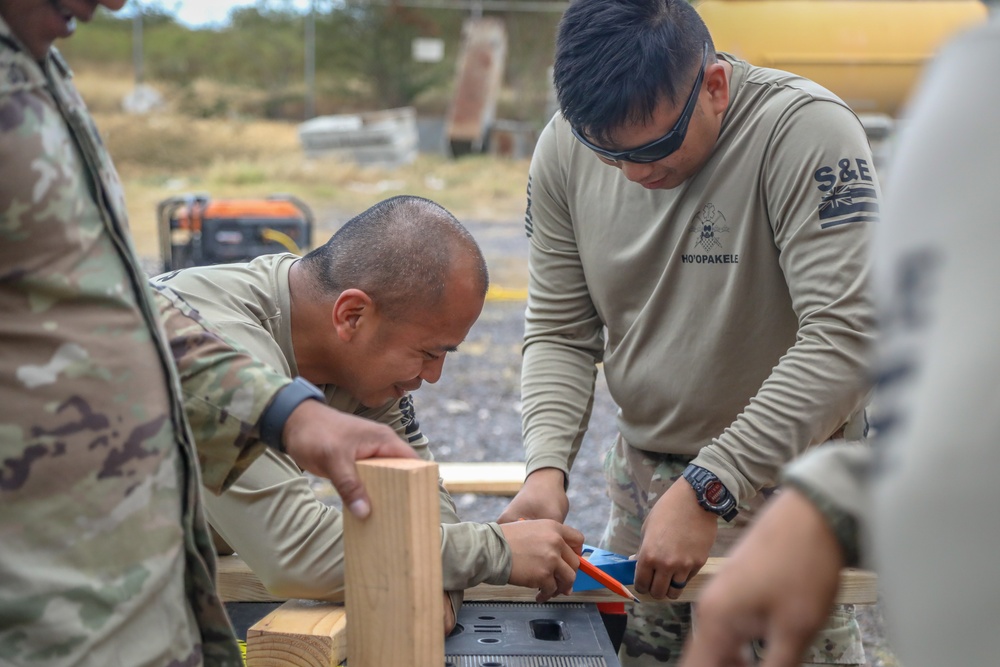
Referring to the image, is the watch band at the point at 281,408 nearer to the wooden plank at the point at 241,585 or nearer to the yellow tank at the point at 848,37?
the wooden plank at the point at 241,585

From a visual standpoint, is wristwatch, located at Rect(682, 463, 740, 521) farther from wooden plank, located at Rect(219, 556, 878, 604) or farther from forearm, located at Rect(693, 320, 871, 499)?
wooden plank, located at Rect(219, 556, 878, 604)

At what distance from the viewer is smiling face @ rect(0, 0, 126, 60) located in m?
1.35

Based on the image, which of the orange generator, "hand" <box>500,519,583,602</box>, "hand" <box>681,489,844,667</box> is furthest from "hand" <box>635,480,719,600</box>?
the orange generator

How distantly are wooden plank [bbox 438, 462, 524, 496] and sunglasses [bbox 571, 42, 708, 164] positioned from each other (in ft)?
5.18

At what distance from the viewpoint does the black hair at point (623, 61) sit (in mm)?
2279

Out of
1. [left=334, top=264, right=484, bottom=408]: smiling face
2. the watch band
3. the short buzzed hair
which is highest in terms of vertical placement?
the watch band

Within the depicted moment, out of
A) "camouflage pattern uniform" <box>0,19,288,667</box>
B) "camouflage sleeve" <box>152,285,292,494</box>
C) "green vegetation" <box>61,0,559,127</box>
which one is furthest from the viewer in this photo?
"green vegetation" <box>61,0,559,127</box>

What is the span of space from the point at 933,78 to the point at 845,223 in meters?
1.41

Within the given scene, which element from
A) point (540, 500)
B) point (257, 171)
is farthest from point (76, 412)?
point (257, 171)

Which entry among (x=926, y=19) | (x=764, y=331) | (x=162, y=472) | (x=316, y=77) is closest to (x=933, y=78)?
(x=162, y=472)

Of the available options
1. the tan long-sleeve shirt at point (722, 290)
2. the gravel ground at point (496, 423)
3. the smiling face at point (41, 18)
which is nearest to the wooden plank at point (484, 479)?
the tan long-sleeve shirt at point (722, 290)

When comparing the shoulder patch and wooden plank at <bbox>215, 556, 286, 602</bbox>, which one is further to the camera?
the shoulder patch

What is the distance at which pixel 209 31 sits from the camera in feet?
79.1

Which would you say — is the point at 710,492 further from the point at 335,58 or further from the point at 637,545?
the point at 335,58
